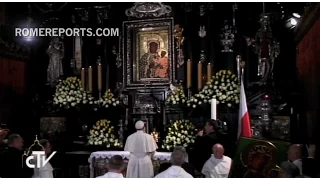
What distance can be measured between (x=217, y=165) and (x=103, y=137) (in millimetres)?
4806

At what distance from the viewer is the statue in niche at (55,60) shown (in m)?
13.7

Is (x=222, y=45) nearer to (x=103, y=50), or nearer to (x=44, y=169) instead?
(x=103, y=50)

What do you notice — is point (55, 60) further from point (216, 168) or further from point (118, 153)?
point (216, 168)

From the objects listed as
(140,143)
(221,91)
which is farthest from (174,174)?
(221,91)

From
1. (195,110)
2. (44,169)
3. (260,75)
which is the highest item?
(260,75)

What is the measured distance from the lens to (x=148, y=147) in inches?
383

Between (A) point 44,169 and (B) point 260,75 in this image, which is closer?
(A) point 44,169

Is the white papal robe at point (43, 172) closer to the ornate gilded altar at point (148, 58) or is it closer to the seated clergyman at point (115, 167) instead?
the seated clergyman at point (115, 167)

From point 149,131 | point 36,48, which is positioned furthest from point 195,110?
point 36,48

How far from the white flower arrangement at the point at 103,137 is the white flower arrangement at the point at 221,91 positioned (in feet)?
6.08

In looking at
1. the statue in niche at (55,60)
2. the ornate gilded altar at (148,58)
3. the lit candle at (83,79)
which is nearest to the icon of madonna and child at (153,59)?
the ornate gilded altar at (148,58)

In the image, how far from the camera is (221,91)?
11398mm

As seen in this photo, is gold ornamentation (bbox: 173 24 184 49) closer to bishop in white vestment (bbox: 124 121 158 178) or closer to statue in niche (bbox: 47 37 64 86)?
statue in niche (bbox: 47 37 64 86)

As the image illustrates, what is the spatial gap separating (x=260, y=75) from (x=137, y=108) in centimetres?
304
